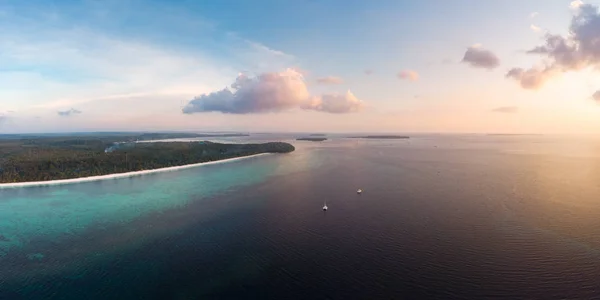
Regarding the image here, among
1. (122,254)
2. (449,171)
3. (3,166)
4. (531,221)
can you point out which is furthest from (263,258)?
(3,166)

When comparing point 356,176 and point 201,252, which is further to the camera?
point 356,176

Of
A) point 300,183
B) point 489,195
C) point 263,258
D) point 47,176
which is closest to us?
point 263,258

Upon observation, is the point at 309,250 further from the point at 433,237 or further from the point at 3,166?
the point at 3,166

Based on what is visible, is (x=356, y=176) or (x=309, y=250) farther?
(x=356, y=176)

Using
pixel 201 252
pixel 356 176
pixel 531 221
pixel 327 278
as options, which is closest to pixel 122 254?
pixel 201 252

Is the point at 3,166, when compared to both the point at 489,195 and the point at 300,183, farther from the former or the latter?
the point at 489,195

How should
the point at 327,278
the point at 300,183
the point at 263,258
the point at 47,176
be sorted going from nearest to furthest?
the point at 327,278 < the point at 263,258 < the point at 300,183 < the point at 47,176
